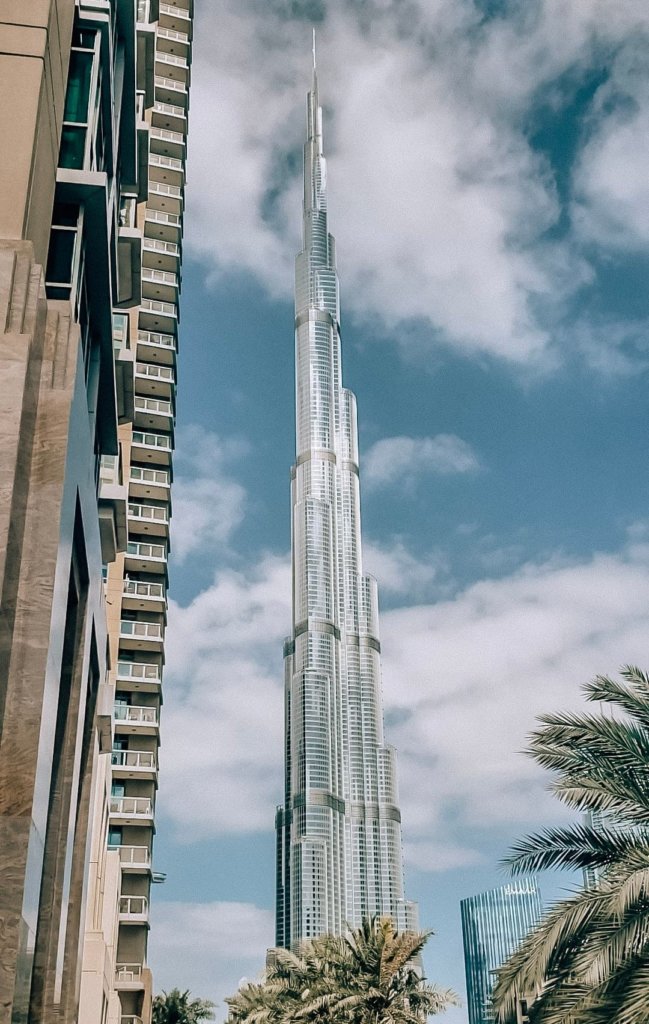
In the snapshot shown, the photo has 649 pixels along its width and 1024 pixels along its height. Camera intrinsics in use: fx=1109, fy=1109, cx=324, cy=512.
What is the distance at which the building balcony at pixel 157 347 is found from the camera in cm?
7075

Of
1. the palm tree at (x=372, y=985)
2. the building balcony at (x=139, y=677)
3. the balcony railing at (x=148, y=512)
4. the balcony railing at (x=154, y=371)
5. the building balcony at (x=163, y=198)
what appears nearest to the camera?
the palm tree at (x=372, y=985)

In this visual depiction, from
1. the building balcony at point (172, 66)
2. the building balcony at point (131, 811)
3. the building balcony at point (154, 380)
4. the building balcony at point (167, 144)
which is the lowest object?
the building balcony at point (131, 811)

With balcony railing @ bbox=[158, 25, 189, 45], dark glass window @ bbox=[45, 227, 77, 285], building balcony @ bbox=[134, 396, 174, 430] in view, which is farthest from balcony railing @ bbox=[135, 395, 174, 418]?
dark glass window @ bbox=[45, 227, 77, 285]

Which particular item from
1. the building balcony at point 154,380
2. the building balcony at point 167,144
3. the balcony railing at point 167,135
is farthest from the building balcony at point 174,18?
the building balcony at point 154,380

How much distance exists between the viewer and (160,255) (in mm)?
73312

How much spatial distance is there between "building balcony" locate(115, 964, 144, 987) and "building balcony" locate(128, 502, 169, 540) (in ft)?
83.2

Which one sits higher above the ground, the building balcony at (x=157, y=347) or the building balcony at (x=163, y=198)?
the building balcony at (x=163, y=198)

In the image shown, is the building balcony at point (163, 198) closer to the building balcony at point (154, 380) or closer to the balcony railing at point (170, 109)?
the balcony railing at point (170, 109)

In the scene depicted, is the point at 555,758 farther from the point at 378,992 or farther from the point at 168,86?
the point at 168,86

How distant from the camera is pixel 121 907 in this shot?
5788cm

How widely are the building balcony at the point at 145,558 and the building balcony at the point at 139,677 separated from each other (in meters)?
6.06

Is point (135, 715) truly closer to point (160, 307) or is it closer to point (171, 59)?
point (160, 307)

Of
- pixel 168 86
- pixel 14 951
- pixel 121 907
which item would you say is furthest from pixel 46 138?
pixel 168 86

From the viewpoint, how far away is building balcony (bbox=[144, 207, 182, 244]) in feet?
242
